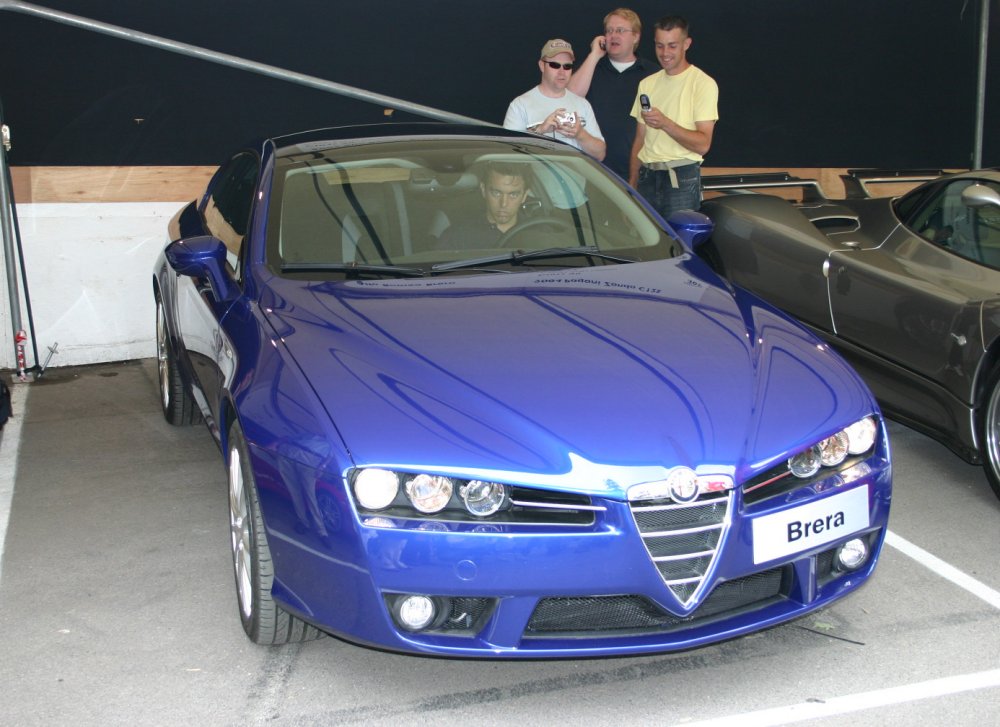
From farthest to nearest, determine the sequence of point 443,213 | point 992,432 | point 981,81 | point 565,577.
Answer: point 981,81, point 992,432, point 443,213, point 565,577

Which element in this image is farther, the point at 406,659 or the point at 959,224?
the point at 959,224

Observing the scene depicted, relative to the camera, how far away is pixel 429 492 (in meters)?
2.97

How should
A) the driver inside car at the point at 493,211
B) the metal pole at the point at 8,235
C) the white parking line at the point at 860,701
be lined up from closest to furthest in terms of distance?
the white parking line at the point at 860,701
the driver inside car at the point at 493,211
the metal pole at the point at 8,235

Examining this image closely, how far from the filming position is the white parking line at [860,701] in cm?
314

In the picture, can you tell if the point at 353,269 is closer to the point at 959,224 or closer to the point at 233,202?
the point at 233,202

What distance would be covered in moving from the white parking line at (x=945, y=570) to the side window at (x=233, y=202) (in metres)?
2.57

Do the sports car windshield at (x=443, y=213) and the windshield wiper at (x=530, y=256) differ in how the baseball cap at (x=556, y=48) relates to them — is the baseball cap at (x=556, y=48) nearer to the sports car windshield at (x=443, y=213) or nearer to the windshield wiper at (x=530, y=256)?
the sports car windshield at (x=443, y=213)

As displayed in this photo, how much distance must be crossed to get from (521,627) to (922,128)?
811 cm

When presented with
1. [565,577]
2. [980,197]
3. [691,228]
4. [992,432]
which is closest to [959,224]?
[980,197]

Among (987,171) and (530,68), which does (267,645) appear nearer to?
(987,171)

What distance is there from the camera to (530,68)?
27.7ft

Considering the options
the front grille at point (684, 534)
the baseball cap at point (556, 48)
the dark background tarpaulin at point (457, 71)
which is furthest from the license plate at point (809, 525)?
the dark background tarpaulin at point (457, 71)

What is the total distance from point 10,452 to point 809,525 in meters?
3.92

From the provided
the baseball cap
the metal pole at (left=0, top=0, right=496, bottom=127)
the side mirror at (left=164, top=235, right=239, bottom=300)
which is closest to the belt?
the baseball cap
